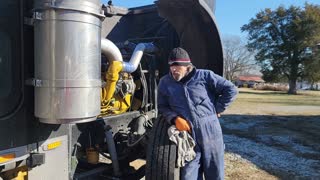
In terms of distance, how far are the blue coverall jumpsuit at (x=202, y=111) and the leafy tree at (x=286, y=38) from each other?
40879 mm

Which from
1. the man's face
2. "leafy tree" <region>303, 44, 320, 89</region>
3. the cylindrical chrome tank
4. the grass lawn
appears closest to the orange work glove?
the man's face

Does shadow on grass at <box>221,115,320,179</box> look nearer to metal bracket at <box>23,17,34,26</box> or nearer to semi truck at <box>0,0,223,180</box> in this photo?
semi truck at <box>0,0,223,180</box>

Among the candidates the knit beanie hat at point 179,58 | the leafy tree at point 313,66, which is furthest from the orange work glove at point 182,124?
the leafy tree at point 313,66

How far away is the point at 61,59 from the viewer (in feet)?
8.27

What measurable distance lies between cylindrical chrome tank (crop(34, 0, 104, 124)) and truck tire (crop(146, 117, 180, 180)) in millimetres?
1394

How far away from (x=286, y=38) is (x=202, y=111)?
140 feet

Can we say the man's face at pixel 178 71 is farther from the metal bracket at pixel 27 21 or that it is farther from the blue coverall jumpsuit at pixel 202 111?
the metal bracket at pixel 27 21

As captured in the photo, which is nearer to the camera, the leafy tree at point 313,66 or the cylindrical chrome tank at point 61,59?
→ the cylindrical chrome tank at point 61,59

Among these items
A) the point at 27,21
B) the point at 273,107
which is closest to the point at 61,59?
the point at 27,21

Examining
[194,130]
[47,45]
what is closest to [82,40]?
[47,45]

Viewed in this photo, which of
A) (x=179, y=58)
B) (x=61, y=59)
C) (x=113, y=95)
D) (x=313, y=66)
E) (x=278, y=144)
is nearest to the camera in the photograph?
(x=61, y=59)

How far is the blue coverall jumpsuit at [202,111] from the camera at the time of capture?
3773mm

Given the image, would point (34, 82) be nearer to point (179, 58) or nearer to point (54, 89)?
point (54, 89)

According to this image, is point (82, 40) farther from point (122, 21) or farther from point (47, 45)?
point (122, 21)
